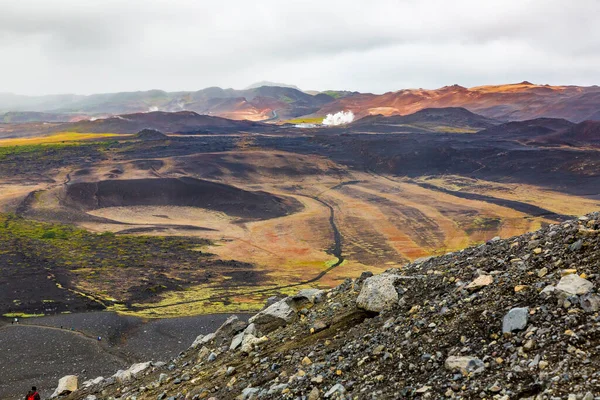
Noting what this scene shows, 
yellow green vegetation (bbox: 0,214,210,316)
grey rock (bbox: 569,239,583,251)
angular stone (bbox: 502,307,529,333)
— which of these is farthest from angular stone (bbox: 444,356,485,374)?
yellow green vegetation (bbox: 0,214,210,316)

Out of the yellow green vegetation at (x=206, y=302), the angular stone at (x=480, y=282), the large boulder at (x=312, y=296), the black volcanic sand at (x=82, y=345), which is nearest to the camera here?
the angular stone at (x=480, y=282)

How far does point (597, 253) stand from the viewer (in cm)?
777

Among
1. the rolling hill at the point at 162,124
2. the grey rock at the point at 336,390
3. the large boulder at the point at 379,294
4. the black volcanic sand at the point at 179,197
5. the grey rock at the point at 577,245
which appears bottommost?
the black volcanic sand at the point at 179,197

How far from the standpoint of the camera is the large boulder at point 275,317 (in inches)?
493

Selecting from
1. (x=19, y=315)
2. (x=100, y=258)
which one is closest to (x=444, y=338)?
(x=19, y=315)

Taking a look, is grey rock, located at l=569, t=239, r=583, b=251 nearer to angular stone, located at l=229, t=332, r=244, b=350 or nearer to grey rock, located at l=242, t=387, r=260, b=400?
grey rock, located at l=242, t=387, r=260, b=400

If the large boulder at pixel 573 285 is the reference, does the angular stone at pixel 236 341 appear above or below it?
below

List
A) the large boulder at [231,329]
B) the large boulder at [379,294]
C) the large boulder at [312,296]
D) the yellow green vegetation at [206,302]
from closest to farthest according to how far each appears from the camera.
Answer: the large boulder at [379,294] < the large boulder at [312,296] < the large boulder at [231,329] < the yellow green vegetation at [206,302]

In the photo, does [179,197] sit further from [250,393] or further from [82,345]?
[250,393]

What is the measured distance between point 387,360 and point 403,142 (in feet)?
393

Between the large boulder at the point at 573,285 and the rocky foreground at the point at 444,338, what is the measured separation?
0.04ft

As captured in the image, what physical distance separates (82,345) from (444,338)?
82.0ft

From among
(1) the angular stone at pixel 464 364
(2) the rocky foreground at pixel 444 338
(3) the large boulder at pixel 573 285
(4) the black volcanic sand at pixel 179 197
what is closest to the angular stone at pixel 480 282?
(2) the rocky foreground at pixel 444 338

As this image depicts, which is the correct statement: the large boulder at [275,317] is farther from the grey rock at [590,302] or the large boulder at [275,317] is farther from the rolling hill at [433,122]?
the rolling hill at [433,122]
